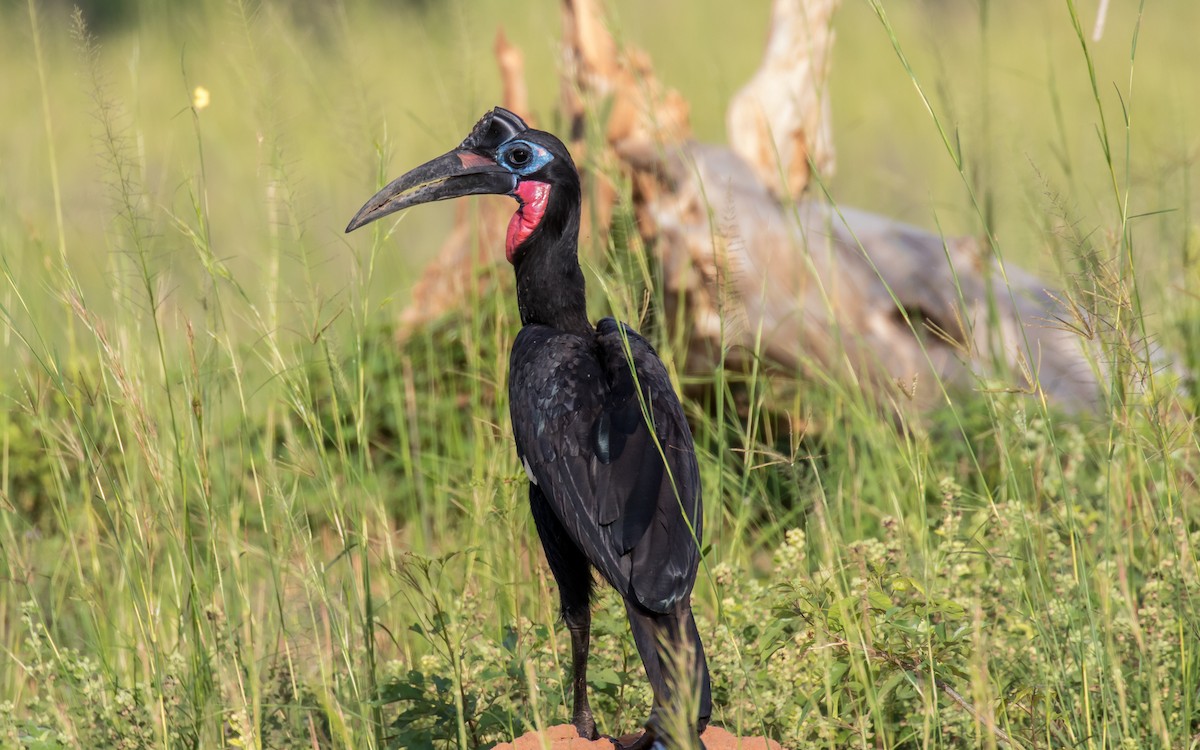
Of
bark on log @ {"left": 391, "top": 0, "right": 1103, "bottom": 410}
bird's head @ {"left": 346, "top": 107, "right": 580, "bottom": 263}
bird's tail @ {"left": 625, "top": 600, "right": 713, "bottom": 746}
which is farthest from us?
bark on log @ {"left": 391, "top": 0, "right": 1103, "bottom": 410}

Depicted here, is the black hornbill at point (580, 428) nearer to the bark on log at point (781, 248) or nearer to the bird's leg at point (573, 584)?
the bird's leg at point (573, 584)

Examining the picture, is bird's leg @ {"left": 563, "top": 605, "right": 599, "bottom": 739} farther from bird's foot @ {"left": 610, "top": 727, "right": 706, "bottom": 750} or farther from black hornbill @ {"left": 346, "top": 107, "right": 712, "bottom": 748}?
bird's foot @ {"left": 610, "top": 727, "right": 706, "bottom": 750}

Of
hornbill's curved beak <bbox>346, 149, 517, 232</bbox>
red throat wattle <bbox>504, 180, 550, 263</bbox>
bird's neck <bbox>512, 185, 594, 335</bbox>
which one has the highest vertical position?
hornbill's curved beak <bbox>346, 149, 517, 232</bbox>

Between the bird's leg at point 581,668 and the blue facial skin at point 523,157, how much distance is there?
954mm

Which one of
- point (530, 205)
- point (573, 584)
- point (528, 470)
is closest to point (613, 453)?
point (528, 470)

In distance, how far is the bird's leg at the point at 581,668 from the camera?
2582 mm

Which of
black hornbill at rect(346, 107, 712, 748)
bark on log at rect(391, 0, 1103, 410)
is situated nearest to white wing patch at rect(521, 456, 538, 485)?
black hornbill at rect(346, 107, 712, 748)

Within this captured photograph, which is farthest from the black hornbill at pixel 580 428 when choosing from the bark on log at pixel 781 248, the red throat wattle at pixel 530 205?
the bark on log at pixel 781 248

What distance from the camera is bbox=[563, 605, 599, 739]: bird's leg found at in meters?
2.58

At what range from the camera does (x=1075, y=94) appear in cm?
1022

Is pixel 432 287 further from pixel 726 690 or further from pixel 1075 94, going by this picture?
pixel 1075 94

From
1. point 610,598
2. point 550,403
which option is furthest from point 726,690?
point 550,403

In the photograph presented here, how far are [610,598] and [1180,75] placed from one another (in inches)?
356

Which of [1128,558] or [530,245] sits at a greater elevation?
[530,245]
